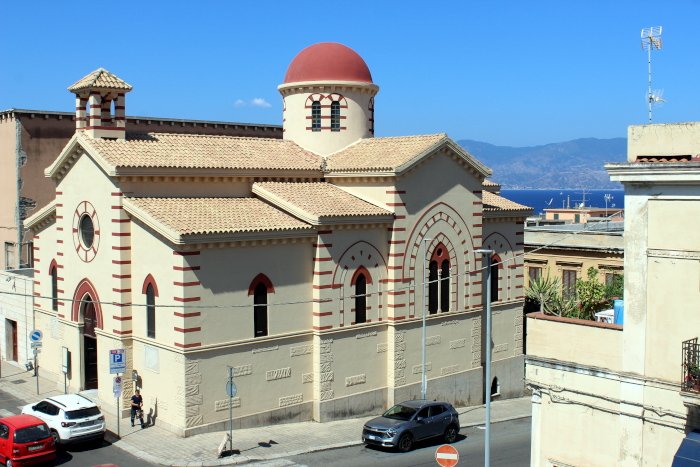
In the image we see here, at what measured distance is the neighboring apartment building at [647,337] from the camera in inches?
696

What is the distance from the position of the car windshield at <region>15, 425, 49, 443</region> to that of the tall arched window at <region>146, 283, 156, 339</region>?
218 inches

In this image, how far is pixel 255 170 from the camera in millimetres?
33000

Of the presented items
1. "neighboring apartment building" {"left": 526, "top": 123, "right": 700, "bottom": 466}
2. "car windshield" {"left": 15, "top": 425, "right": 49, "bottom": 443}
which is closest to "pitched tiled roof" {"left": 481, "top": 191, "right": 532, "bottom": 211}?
"neighboring apartment building" {"left": 526, "top": 123, "right": 700, "bottom": 466}

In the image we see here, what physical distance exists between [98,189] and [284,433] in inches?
443

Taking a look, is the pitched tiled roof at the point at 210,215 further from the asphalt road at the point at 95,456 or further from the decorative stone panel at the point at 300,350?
the asphalt road at the point at 95,456

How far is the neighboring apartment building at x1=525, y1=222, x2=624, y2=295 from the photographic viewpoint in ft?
143

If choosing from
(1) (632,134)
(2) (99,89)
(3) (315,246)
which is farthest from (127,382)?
(1) (632,134)

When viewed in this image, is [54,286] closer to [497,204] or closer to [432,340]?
[432,340]

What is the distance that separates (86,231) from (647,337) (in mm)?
21824

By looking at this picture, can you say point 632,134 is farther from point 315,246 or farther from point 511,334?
point 511,334

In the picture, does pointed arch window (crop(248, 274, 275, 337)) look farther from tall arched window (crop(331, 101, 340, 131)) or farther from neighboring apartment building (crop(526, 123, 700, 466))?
neighboring apartment building (crop(526, 123, 700, 466))

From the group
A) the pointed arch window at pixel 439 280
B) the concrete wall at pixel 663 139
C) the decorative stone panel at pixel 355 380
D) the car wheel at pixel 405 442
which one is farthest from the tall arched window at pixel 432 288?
the concrete wall at pixel 663 139

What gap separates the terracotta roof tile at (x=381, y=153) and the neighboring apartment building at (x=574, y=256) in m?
10.5


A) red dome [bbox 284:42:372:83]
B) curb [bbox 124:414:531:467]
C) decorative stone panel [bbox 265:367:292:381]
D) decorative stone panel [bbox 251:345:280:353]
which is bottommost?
curb [bbox 124:414:531:467]
